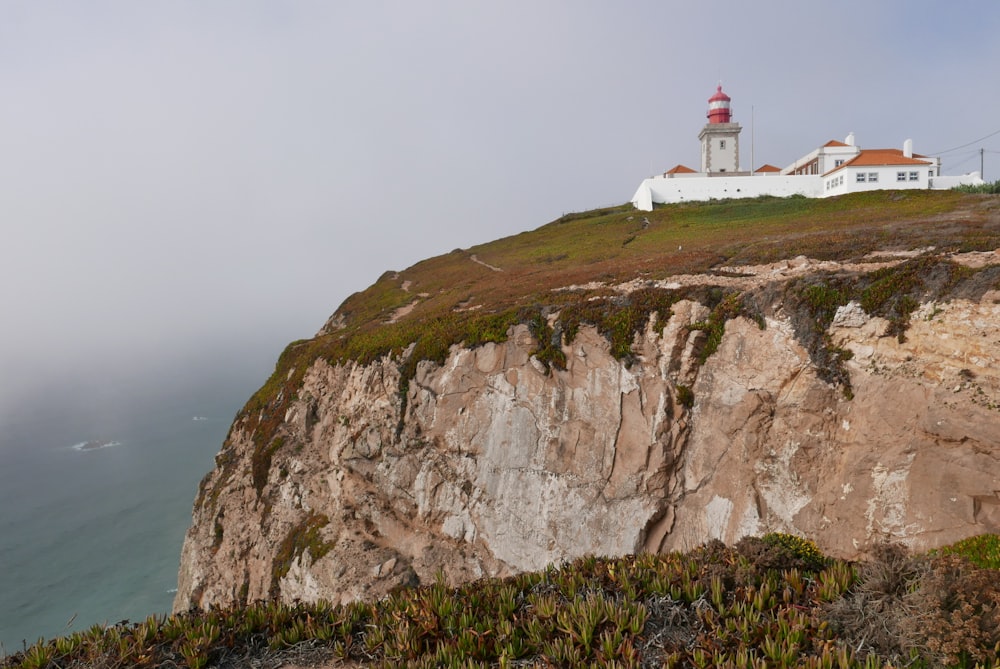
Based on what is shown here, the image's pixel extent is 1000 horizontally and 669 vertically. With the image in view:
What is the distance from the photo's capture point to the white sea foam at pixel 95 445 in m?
117

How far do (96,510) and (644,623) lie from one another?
101932 millimetres

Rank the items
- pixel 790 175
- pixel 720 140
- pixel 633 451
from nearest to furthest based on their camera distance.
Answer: pixel 633 451, pixel 790 175, pixel 720 140

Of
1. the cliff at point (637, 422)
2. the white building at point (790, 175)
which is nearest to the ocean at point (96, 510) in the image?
the cliff at point (637, 422)

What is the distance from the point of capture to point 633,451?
18844 mm

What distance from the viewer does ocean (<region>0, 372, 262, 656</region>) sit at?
56.7 metres

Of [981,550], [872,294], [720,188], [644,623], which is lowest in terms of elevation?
[981,550]

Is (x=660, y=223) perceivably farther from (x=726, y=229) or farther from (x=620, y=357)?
(x=620, y=357)

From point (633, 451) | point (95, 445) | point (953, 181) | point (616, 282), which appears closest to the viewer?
point (633, 451)

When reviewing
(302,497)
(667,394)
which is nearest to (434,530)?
(302,497)

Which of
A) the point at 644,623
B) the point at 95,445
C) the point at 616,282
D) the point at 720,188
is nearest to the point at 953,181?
the point at 720,188

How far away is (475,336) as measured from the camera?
75.9ft

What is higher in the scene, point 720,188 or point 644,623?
point 720,188

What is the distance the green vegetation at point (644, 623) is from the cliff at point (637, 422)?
25.7 feet

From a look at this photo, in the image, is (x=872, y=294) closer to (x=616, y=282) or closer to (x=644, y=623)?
(x=616, y=282)
